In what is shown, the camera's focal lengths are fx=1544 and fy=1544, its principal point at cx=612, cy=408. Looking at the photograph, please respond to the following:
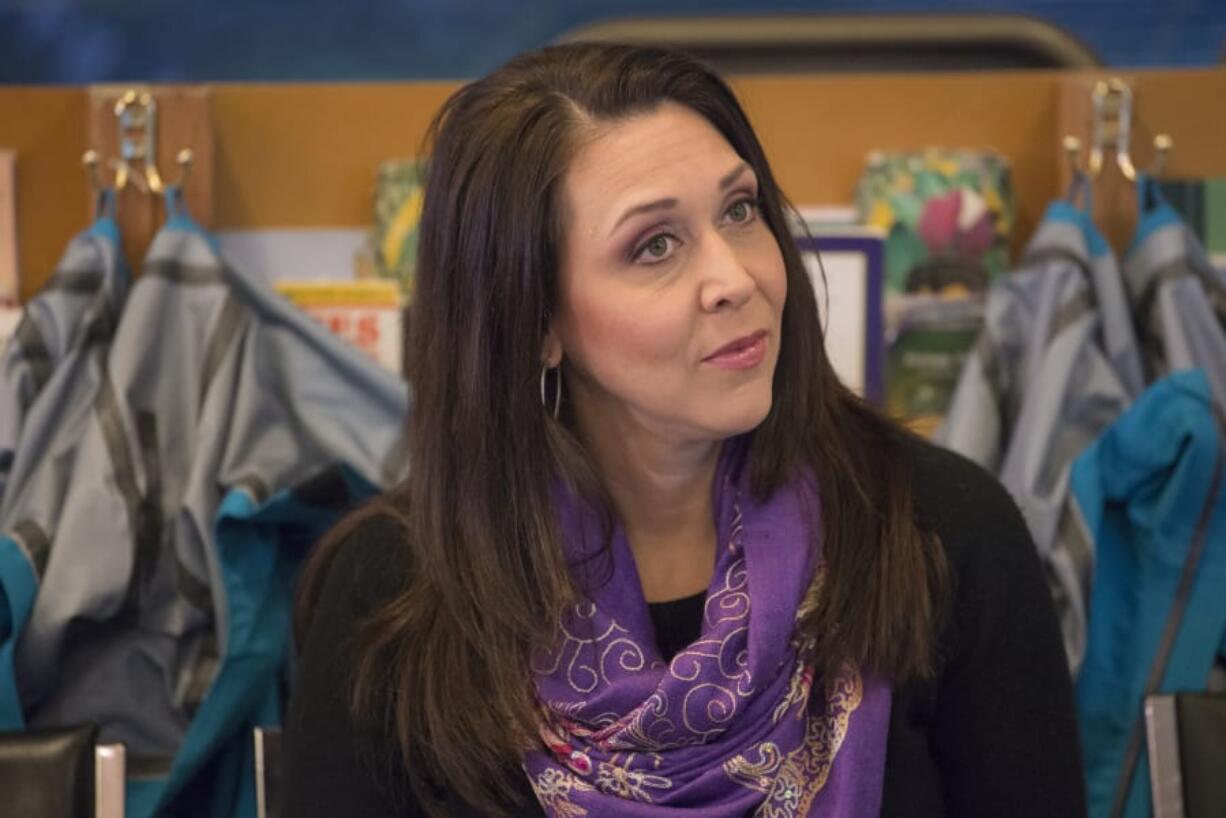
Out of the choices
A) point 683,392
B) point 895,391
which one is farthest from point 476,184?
point 895,391

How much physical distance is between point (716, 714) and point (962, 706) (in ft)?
0.78

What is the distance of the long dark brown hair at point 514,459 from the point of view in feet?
4.37

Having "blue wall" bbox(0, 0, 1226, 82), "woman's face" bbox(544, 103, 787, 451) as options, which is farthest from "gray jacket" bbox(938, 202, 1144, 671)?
"blue wall" bbox(0, 0, 1226, 82)

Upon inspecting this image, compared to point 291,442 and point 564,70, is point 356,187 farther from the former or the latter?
point 564,70

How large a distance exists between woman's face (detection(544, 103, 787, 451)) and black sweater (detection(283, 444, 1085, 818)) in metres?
0.24

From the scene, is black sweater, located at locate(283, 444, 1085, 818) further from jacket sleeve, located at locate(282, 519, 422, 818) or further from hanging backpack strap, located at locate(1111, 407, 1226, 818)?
hanging backpack strap, located at locate(1111, 407, 1226, 818)

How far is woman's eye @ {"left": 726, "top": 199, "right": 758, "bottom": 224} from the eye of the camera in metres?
1.35

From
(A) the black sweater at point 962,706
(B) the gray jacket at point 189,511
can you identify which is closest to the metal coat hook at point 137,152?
(B) the gray jacket at point 189,511

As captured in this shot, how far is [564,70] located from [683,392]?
31 cm

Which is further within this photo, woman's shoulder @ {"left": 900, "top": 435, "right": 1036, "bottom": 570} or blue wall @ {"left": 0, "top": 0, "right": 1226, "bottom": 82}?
blue wall @ {"left": 0, "top": 0, "right": 1226, "bottom": 82}

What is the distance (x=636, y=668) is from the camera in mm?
1363

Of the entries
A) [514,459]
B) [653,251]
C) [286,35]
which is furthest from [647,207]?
[286,35]

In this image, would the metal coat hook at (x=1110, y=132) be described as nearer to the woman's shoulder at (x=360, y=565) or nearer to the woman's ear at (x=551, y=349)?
the woman's ear at (x=551, y=349)

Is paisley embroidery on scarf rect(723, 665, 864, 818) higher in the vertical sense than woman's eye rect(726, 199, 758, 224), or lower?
lower
